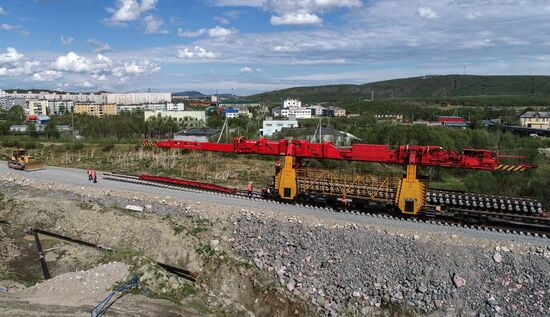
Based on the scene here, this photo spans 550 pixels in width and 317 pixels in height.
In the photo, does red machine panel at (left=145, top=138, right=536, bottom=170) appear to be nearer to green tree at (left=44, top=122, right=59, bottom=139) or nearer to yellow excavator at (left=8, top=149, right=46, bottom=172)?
yellow excavator at (left=8, top=149, right=46, bottom=172)

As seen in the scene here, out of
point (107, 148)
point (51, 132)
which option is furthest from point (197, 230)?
point (51, 132)

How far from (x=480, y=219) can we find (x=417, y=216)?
8.94 ft

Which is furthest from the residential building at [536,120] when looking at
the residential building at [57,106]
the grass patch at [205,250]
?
the residential building at [57,106]

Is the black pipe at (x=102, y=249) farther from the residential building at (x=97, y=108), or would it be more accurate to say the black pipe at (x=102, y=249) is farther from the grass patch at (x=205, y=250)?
the residential building at (x=97, y=108)

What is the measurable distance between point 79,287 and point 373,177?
551 inches

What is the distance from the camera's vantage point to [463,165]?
19.2 meters

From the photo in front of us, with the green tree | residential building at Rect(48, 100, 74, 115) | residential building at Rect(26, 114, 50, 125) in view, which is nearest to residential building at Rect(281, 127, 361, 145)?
the green tree

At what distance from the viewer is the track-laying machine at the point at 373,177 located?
759 inches

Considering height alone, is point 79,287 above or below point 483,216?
below

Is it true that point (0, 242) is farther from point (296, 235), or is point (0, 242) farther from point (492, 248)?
point (492, 248)

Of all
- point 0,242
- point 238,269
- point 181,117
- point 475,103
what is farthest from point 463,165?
point 475,103

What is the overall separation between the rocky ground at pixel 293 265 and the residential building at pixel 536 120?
3717 inches

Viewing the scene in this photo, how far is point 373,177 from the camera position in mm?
21156

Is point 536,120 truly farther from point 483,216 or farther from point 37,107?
point 37,107
